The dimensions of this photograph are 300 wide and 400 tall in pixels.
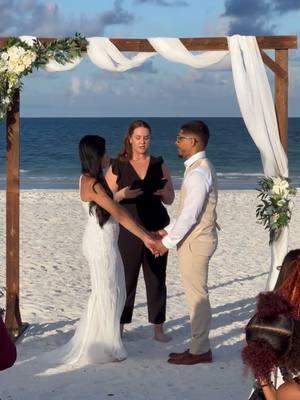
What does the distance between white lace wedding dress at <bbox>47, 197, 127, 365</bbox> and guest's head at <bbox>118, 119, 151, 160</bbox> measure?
2.32ft

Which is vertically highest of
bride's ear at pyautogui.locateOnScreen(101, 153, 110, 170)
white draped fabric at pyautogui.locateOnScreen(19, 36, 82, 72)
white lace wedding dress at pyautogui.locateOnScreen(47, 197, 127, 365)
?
white draped fabric at pyautogui.locateOnScreen(19, 36, 82, 72)

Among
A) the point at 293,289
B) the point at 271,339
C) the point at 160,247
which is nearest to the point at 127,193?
the point at 160,247

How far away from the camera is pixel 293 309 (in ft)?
9.35

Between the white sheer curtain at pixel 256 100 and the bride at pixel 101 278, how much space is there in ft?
3.62

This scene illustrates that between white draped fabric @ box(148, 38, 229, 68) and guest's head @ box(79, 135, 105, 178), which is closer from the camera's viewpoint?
guest's head @ box(79, 135, 105, 178)

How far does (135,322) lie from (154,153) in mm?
45472

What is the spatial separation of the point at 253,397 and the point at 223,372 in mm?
2856

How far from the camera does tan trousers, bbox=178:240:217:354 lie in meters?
6.07

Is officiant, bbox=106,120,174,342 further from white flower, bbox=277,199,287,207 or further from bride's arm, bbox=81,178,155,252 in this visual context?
white flower, bbox=277,199,287,207

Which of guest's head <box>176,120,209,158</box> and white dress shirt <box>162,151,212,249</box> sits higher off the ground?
guest's head <box>176,120,209,158</box>

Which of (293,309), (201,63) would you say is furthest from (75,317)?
(293,309)

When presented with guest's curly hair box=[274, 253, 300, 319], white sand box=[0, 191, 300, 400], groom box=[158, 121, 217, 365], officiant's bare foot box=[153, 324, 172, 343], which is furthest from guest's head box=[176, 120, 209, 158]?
guest's curly hair box=[274, 253, 300, 319]

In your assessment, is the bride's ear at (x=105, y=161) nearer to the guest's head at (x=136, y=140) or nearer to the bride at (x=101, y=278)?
the bride at (x=101, y=278)

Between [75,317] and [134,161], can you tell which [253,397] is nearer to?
[134,161]
